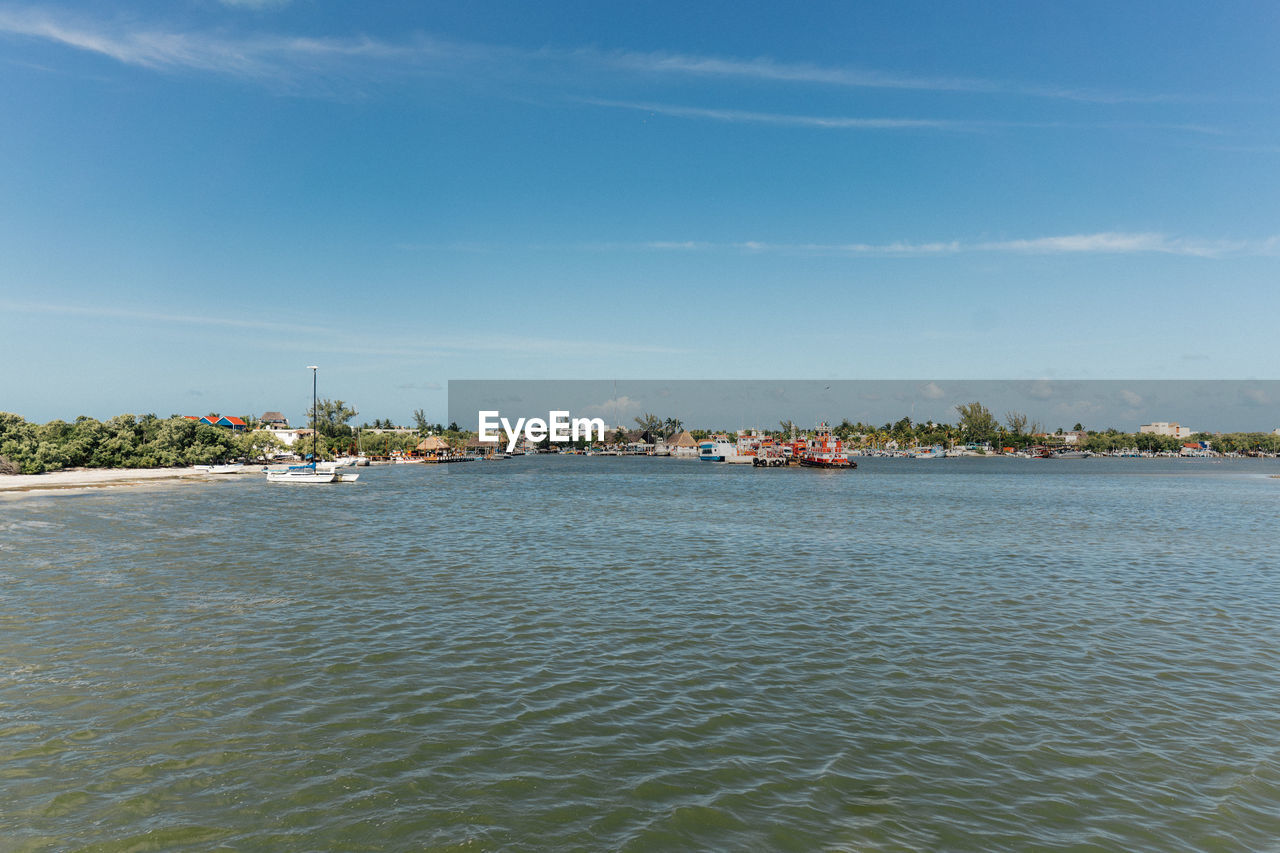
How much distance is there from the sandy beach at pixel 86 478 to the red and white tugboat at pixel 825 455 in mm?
138703

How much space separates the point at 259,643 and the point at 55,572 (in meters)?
16.1

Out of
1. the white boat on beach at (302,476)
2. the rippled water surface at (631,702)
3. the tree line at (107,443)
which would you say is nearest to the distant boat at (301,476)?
the white boat on beach at (302,476)

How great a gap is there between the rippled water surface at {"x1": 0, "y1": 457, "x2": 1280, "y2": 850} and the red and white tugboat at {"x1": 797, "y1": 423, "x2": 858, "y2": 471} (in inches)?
5541

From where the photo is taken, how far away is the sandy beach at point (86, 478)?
218 ft

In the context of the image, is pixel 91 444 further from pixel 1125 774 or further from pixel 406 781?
pixel 1125 774

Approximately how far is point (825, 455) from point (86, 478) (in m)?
152

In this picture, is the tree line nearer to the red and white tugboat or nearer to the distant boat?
the distant boat

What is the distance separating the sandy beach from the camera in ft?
218

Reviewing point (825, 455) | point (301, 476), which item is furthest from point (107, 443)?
point (825, 455)

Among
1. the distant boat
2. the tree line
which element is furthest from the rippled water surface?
the tree line

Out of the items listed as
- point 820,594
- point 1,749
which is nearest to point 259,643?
point 1,749

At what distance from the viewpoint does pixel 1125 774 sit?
10.4m

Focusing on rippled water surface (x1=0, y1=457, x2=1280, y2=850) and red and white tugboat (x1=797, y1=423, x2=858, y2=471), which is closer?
rippled water surface (x1=0, y1=457, x2=1280, y2=850)

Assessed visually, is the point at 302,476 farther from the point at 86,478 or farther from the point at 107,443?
the point at 107,443
